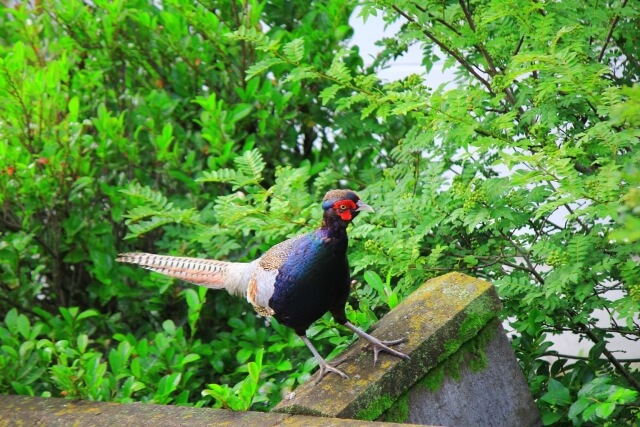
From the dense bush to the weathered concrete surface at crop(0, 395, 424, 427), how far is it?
0.17 metres

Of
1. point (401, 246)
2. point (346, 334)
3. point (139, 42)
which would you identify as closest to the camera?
point (401, 246)

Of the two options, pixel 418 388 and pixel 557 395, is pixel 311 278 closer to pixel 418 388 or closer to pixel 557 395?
pixel 418 388

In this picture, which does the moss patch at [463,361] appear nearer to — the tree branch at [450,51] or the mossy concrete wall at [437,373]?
the mossy concrete wall at [437,373]

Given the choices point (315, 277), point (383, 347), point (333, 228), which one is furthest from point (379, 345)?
point (333, 228)

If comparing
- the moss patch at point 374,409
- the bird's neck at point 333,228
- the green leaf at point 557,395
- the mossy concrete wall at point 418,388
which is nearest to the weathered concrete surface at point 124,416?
the mossy concrete wall at point 418,388

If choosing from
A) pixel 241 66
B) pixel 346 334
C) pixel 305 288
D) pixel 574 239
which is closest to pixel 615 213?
pixel 574 239

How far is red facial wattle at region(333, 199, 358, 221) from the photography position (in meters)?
3.14

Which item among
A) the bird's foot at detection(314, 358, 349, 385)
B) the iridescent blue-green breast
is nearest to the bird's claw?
the bird's foot at detection(314, 358, 349, 385)

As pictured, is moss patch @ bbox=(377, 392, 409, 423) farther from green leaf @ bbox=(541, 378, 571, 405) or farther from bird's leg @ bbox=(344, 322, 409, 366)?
green leaf @ bbox=(541, 378, 571, 405)

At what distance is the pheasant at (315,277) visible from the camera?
3.15 metres

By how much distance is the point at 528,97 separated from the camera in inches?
142

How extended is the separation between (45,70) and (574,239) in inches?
122

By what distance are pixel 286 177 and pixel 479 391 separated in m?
1.43

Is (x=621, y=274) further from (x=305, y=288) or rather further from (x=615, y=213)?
(x=305, y=288)
